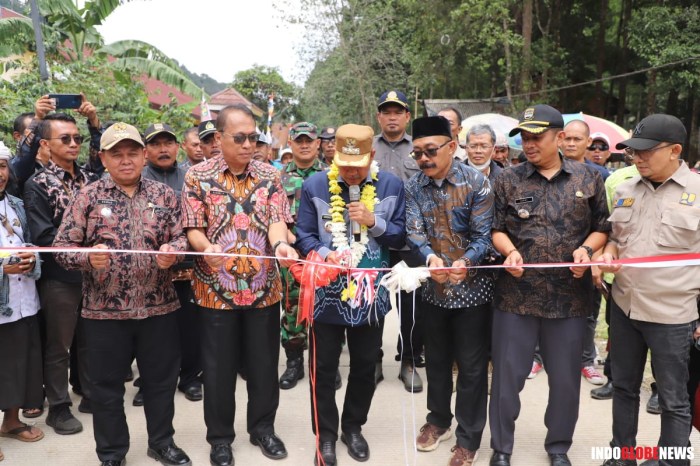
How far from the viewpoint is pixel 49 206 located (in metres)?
4.12

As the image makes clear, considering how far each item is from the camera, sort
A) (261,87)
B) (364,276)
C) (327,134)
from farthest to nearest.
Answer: (261,87) → (327,134) → (364,276)

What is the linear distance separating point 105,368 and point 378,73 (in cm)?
2256

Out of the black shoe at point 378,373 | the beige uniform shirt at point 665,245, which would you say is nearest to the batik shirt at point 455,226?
the beige uniform shirt at point 665,245

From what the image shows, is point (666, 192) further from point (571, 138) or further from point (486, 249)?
point (571, 138)

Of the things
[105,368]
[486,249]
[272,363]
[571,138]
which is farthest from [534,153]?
[105,368]

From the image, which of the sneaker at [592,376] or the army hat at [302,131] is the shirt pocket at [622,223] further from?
the army hat at [302,131]

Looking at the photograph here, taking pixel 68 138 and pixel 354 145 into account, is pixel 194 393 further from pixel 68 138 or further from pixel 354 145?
pixel 354 145

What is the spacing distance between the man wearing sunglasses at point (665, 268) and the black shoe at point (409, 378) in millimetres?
2167

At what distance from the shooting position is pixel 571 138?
488 centimetres

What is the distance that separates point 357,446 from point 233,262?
1625 mm

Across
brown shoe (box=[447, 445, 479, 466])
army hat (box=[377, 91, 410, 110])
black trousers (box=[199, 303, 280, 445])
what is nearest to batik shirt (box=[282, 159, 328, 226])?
army hat (box=[377, 91, 410, 110])

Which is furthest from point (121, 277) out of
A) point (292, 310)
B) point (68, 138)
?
point (292, 310)

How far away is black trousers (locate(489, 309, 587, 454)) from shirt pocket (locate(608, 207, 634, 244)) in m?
0.60

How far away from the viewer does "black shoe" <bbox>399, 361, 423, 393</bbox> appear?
5.10 m
